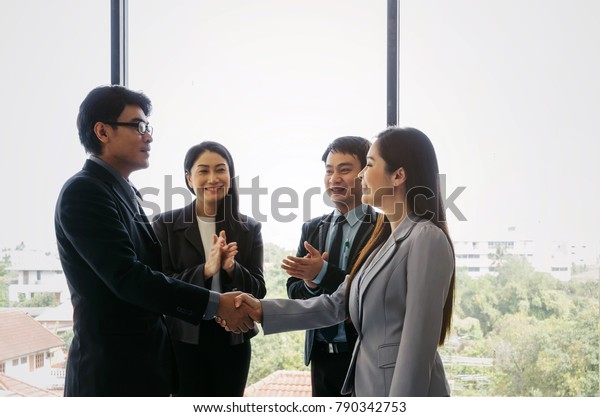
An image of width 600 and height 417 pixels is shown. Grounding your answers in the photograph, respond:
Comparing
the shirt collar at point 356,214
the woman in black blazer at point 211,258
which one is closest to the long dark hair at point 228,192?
the woman in black blazer at point 211,258

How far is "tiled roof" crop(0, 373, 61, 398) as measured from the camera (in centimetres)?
277

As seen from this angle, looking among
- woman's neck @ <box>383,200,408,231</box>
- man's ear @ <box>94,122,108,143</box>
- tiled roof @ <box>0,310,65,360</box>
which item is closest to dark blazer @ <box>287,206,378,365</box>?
woman's neck @ <box>383,200,408,231</box>

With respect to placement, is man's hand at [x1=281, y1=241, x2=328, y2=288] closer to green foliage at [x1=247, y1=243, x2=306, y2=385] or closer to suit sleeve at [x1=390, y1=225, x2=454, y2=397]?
green foliage at [x1=247, y1=243, x2=306, y2=385]

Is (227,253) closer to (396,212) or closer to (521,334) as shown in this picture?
(396,212)

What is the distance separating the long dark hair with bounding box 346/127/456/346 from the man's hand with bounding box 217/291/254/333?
811 mm

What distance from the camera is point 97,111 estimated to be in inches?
79.5

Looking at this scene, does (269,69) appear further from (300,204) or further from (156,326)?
A: (156,326)

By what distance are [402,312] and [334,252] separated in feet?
2.55

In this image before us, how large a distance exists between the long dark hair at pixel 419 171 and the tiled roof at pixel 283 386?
1.11 meters

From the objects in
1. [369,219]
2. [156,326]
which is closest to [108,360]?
[156,326]

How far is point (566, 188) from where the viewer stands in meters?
2.84

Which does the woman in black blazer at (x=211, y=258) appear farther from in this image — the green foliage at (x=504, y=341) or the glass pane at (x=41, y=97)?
the glass pane at (x=41, y=97)

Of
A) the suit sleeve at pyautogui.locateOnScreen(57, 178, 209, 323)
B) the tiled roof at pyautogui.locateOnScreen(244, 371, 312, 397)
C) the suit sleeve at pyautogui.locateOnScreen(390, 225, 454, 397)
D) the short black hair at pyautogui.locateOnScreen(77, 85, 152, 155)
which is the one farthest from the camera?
the tiled roof at pyautogui.locateOnScreen(244, 371, 312, 397)

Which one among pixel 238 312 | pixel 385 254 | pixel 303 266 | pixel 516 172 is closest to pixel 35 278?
pixel 238 312
